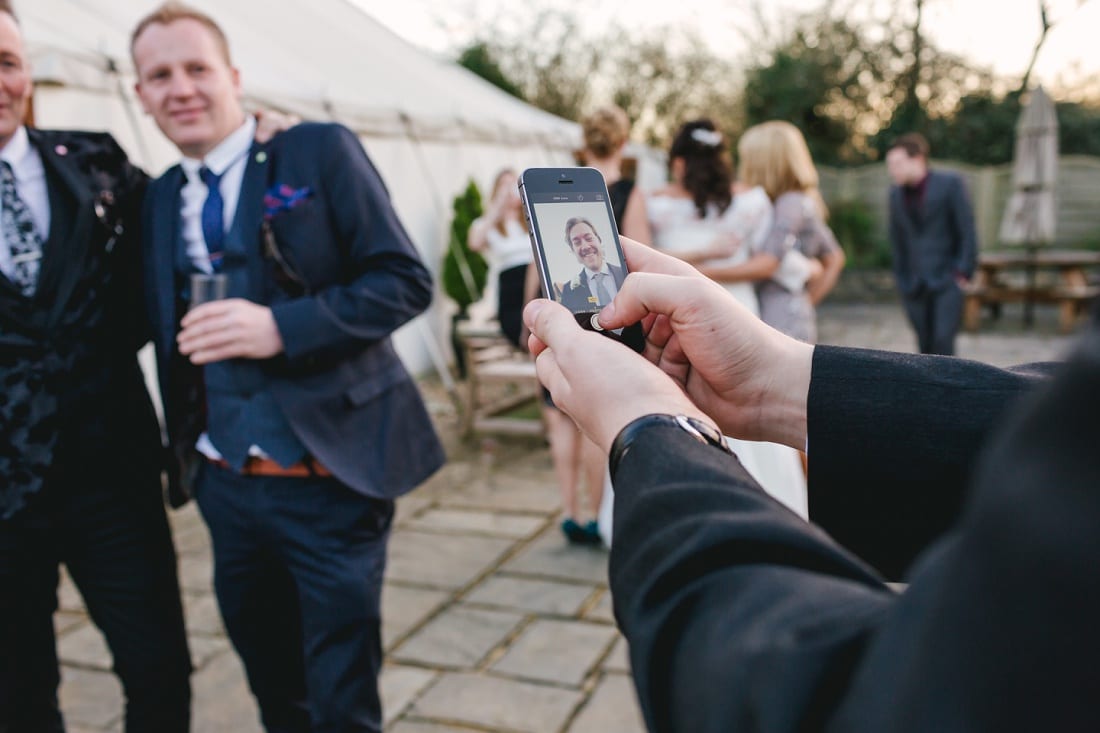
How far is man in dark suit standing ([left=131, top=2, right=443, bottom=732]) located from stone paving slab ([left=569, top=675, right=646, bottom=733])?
32.3 inches

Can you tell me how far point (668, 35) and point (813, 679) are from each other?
24.7m

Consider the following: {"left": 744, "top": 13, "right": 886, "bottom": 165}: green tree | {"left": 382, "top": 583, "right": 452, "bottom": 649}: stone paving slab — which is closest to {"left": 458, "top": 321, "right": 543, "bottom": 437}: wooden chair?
{"left": 382, "top": 583, "right": 452, "bottom": 649}: stone paving slab

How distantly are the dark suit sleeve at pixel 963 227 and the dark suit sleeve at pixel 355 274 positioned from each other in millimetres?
5723

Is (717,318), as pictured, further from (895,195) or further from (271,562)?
(895,195)

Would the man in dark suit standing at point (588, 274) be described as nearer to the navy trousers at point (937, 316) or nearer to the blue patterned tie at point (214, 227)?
the blue patterned tie at point (214, 227)

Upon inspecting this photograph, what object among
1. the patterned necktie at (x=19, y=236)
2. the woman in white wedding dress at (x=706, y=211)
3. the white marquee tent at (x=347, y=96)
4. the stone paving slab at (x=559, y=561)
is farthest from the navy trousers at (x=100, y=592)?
the white marquee tent at (x=347, y=96)

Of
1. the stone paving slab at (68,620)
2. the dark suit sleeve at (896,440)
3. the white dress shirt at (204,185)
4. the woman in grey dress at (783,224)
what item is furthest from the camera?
the woman in grey dress at (783,224)

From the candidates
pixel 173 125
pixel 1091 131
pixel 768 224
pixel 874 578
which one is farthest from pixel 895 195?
Answer: pixel 1091 131

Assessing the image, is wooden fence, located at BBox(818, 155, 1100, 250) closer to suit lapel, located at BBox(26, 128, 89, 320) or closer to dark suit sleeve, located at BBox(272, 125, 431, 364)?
dark suit sleeve, located at BBox(272, 125, 431, 364)

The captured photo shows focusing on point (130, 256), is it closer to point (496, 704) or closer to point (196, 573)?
point (496, 704)

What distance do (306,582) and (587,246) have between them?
4.09ft

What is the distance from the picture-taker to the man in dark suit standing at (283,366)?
2.21 m

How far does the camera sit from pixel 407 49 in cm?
1108

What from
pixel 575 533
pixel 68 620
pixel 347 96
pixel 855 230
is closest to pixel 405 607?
pixel 575 533
